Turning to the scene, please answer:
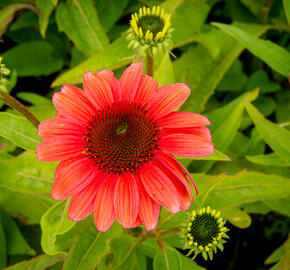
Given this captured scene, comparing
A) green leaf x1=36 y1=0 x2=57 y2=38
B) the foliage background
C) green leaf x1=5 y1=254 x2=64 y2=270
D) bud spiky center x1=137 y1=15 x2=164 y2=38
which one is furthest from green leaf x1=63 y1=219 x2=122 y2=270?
green leaf x1=36 y1=0 x2=57 y2=38

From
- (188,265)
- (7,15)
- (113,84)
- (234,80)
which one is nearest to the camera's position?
(113,84)

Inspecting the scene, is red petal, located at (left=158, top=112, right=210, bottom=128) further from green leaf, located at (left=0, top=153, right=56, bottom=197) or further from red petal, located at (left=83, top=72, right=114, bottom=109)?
green leaf, located at (left=0, top=153, right=56, bottom=197)

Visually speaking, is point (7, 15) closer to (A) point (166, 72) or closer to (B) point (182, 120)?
(A) point (166, 72)

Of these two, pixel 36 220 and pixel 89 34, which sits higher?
pixel 89 34

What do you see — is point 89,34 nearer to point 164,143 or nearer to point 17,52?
point 17,52

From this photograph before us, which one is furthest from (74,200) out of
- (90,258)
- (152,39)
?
(152,39)

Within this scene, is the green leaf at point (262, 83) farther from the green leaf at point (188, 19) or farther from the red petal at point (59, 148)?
the red petal at point (59, 148)

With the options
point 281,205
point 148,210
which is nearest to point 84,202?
point 148,210
